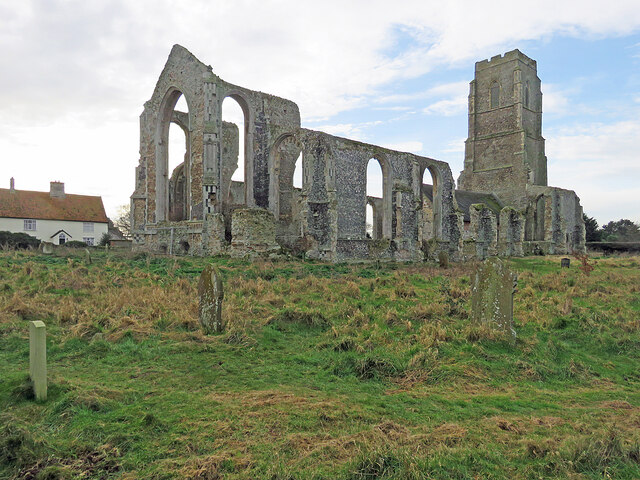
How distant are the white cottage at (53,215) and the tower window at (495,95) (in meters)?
40.5

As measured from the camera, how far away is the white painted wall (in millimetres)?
38156

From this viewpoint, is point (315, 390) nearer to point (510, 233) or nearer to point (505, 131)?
point (510, 233)

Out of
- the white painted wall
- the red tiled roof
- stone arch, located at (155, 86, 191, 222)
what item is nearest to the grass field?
stone arch, located at (155, 86, 191, 222)

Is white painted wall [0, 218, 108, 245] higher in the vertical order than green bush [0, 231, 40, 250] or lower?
higher

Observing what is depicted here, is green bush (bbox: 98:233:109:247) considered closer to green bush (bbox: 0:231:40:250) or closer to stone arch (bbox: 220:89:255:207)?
green bush (bbox: 0:231:40:250)

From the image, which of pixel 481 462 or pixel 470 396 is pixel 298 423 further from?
pixel 470 396

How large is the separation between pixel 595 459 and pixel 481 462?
84 centimetres

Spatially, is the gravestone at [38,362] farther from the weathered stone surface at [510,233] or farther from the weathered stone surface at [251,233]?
the weathered stone surface at [510,233]

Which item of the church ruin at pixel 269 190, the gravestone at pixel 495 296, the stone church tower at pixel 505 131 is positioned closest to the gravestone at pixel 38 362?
the gravestone at pixel 495 296

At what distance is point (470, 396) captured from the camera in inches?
190

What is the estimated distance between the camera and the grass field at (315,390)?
3.22 meters

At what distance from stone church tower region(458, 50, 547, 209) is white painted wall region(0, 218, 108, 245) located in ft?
120

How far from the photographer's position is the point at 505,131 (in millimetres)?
41656

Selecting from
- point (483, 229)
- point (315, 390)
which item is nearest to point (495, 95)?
point (483, 229)
